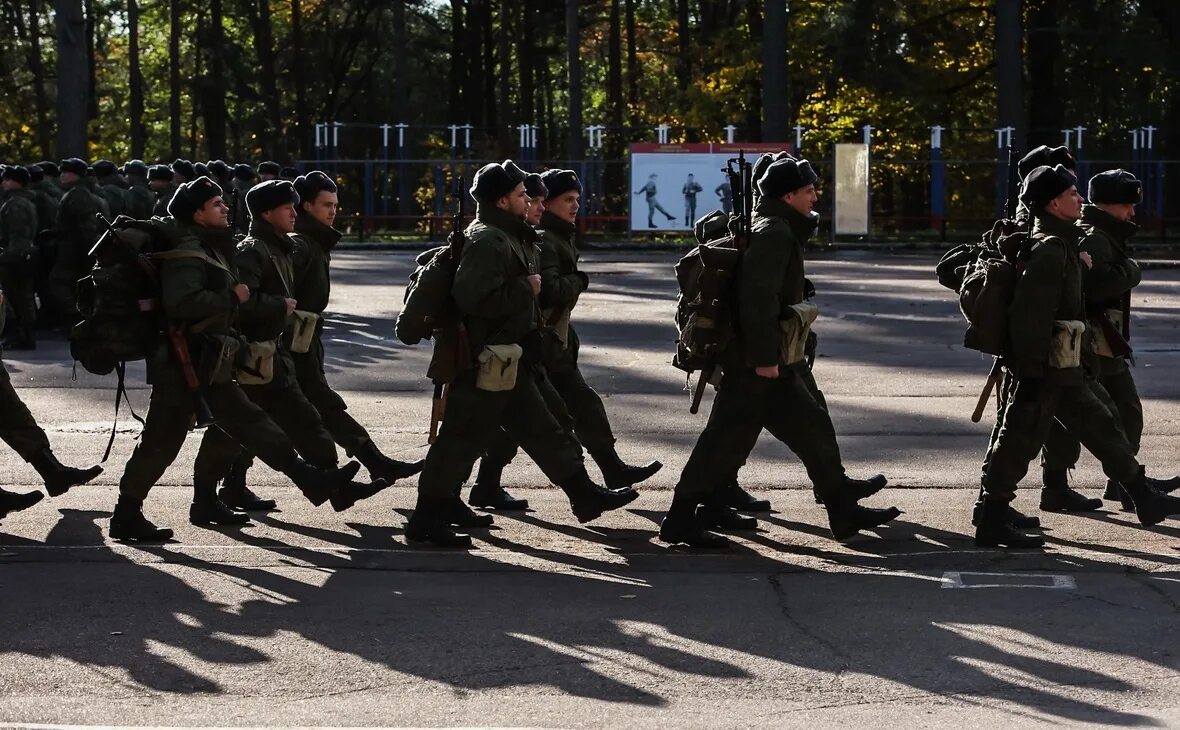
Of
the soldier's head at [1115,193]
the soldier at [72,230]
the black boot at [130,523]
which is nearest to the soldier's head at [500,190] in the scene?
the black boot at [130,523]

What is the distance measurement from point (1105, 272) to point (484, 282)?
3020 mm

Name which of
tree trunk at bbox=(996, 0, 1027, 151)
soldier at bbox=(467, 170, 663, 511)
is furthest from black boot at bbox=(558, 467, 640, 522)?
→ tree trunk at bbox=(996, 0, 1027, 151)

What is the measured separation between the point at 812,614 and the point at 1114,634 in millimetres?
1114

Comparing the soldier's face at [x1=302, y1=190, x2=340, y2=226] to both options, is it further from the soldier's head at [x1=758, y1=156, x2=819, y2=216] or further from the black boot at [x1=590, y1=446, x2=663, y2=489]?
the soldier's head at [x1=758, y1=156, x2=819, y2=216]

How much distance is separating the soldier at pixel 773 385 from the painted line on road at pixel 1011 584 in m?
0.71

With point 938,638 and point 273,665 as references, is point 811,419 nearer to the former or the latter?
point 938,638

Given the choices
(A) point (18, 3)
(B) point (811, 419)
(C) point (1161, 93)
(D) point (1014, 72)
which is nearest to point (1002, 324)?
(B) point (811, 419)

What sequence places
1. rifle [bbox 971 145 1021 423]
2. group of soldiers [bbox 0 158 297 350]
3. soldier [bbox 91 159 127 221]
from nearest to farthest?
rifle [bbox 971 145 1021 423] → group of soldiers [bbox 0 158 297 350] → soldier [bbox 91 159 127 221]

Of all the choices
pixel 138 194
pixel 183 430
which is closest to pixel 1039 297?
pixel 183 430

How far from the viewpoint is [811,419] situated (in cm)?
874

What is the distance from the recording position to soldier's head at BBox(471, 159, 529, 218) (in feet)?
28.7

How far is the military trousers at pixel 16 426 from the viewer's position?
9727mm

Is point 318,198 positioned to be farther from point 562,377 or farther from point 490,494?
point 490,494

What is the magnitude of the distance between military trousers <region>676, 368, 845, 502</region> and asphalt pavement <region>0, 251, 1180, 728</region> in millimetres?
351
